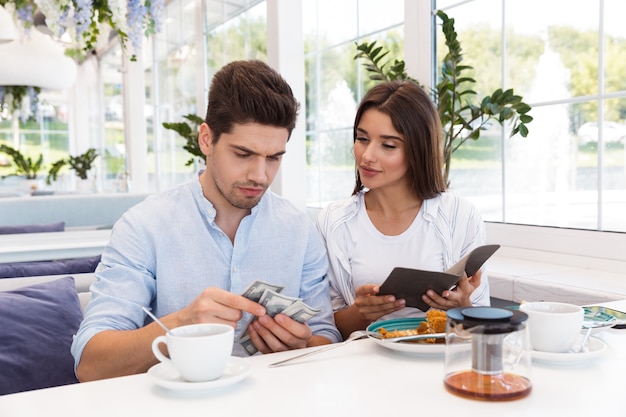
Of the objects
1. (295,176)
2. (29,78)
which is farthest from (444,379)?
(29,78)

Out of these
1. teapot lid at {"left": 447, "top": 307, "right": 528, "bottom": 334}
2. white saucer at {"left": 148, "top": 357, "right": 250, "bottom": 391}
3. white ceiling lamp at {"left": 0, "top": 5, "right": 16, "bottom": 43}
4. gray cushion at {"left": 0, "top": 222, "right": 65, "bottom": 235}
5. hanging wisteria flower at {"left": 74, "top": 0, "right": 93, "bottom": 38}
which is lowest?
white saucer at {"left": 148, "top": 357, "right": 250, "bottom": 391}

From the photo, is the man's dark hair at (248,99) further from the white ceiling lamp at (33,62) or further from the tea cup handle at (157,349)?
the white ceiling lamp at (33,62)

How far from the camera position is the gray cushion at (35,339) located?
1.67 metres

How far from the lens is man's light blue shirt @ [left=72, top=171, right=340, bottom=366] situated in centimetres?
141

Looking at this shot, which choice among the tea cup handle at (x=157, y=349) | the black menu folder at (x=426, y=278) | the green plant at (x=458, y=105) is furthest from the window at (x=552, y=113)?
the tea cup handle at (x=157, y=349)

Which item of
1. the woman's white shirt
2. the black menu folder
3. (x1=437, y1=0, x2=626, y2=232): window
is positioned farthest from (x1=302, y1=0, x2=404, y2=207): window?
the black menu folder

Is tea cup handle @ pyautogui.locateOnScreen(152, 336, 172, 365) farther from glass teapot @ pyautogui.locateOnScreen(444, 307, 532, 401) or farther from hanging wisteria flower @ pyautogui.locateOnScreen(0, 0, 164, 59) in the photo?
hanging wisteria flower @ pyautogui.locateOnScreen(0, 0, 164, 59)

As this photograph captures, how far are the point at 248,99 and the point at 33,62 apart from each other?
3.86 meters

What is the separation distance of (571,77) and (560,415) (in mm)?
1961

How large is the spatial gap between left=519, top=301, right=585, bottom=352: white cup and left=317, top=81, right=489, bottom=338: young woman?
2.32 ft

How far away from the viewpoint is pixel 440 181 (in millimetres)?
2023

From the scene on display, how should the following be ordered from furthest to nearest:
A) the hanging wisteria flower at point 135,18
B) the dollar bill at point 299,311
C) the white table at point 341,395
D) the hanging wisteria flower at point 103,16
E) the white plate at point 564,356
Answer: the hanging wisteria flower at point 135,18 → the hanging wisteria flower at point 103,16 → the dollar bill at point 299,311 → the white plate at point 564,356 → the white table at point 341,395

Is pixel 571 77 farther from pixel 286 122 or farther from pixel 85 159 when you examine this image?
pixel 85 159

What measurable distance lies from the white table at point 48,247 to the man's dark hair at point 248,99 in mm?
1351
